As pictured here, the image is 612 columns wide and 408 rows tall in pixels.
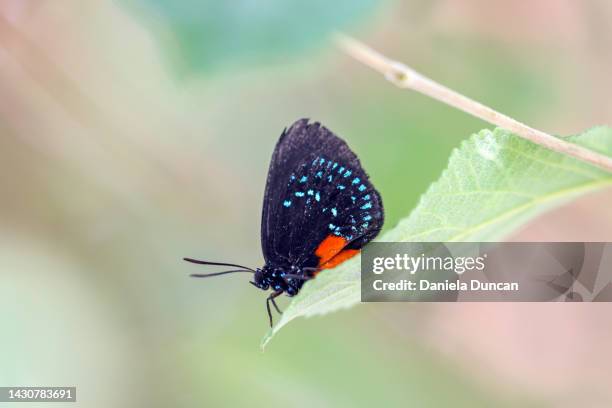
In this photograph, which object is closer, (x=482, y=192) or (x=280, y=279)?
(x=482, y=192)

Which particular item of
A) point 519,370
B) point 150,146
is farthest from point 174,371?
point 519,370

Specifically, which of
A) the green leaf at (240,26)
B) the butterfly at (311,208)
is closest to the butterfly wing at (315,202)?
the butterfly at (311,208)

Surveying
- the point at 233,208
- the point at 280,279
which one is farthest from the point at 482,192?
the point at 233,208

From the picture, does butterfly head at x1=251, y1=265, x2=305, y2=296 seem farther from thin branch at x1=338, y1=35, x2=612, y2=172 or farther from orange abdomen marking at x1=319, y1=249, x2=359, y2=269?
thin branch at x1=338, y1=35, x2=612, y2=172

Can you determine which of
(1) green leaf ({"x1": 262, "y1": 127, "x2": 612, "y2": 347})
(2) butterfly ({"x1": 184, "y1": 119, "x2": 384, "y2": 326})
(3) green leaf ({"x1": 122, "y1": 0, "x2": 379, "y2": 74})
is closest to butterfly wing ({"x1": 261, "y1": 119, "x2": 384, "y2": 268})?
(2) butterfly ({"x1": 184, "y1": 119, "x2": 384, "y2": 326})

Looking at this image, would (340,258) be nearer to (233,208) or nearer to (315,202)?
(315,202)
